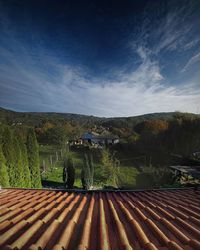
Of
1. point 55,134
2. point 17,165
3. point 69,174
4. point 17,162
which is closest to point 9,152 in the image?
point 17,162

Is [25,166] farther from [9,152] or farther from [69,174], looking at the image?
[69,174]

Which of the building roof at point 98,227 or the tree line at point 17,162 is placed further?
the tree line at point 17,162

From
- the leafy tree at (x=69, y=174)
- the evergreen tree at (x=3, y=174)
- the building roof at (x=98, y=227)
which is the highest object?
the building roof at (x=98, y=227)

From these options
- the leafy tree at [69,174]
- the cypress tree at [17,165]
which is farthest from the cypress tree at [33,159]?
the leafy tree at [69,174]

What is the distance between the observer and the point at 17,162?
41.5ft

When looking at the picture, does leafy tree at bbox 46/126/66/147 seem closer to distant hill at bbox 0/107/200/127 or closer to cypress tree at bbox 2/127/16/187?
distant hill at bbox 0/107/200/127

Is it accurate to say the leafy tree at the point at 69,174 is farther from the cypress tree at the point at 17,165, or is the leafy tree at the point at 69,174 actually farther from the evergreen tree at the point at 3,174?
the evergreen tree at the point at 3,174

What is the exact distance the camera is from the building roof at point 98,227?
5.88 ft

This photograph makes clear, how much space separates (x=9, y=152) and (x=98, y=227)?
12.2 meters

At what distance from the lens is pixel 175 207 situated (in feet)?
10.1

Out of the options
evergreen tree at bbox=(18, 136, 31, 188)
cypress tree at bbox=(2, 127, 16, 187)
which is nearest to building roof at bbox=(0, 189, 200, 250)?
cypress tree at bbox=(2, 127, 16, 187)

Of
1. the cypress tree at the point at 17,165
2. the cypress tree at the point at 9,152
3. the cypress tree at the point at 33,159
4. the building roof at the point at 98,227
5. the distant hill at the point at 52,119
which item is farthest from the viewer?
the distant hill at the point at 52,119

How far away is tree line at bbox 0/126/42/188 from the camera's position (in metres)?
11.7

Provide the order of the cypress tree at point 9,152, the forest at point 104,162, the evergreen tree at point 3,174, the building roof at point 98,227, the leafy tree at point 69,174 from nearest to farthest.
→ the building roof at point 98,227, the evergreen tree at point 3,174, the cypress tree at point 9,152, the forest at point 104,162, the leafy tree at point 69,174
